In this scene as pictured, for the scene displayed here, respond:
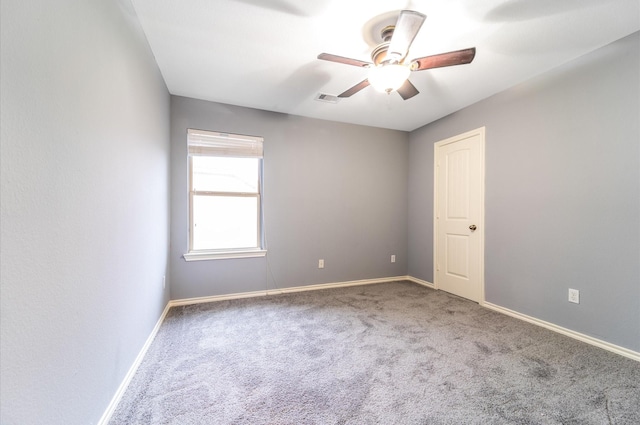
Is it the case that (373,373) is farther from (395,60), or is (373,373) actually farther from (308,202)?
(308,202)

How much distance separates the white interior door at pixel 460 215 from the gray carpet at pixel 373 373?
0.63 m

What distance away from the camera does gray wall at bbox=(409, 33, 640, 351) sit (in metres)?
2.03

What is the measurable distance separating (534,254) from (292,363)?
254cm

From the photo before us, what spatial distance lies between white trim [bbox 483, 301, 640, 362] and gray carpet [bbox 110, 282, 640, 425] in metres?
0.08

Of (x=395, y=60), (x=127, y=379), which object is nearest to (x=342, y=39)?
(x=395, y=60)

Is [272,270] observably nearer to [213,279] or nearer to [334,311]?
[213,279]

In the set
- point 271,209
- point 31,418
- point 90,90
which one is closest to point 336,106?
point 271,209

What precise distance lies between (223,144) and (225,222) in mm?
980

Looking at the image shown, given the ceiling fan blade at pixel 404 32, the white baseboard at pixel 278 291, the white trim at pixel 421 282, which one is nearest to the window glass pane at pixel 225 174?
the white baseboard at pixel 278 291

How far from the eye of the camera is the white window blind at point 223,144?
3.18 meters

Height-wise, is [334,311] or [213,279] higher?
[213,279]

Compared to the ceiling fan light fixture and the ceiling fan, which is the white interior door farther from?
the ceiling fan light fixture

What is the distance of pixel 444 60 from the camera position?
1784mm

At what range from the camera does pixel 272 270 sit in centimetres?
354
